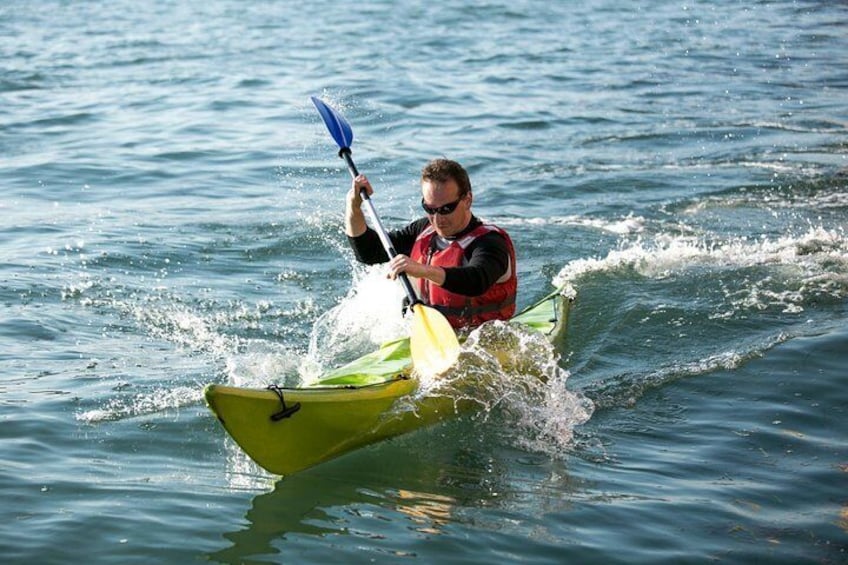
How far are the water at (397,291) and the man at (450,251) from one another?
0.47 metres

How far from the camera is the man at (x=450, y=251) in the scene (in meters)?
5.90

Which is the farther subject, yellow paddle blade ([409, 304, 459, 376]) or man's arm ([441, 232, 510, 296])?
man's arm ([441, 232, 510, 296])

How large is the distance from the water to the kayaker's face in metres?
0.83

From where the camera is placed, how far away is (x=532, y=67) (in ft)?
55.3

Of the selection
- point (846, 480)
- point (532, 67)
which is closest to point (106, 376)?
point (846, 480)

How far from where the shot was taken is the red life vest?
614 cm

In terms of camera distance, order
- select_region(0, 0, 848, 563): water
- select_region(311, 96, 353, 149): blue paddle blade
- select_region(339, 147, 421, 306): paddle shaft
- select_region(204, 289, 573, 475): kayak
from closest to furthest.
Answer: select_region(0, 0, 848, 563): water, select_region(204, 289, 573, 475): kayak, select_region(339, 147, 421, 306): paddle shaft, select_region(311, 96, 353, 149): blue paddle blade

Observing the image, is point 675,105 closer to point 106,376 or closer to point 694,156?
point 694,156

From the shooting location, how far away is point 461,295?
6.12 meters

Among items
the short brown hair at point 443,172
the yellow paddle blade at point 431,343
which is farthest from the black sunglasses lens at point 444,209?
the yellow paddle blade at point 431,343

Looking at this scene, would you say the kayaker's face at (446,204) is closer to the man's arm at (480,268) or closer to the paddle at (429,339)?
the man's arm at (480,268)

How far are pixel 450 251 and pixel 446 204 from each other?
0.96ft

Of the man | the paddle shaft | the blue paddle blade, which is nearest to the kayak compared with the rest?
the paddle shaft

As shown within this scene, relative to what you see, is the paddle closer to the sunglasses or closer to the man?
the man
